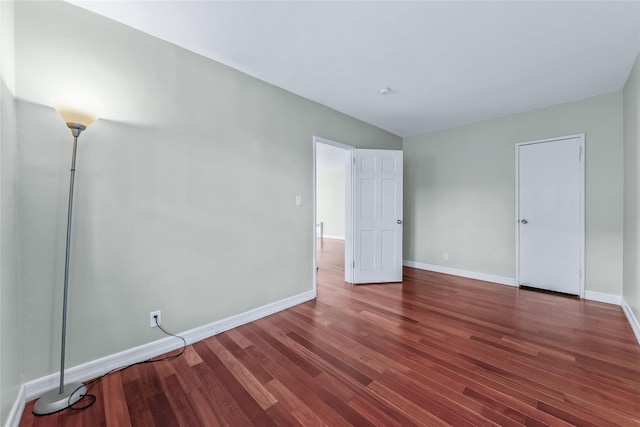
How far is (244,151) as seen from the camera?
255 cm

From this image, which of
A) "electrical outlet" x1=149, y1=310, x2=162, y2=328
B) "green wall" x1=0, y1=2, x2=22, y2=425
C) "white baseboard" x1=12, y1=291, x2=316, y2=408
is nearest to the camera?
"green wall" x1=0, y1=2, x2=22, y2=425

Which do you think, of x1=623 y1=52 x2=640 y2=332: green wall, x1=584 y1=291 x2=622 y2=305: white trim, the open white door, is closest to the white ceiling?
x1=623 y1=52 x2=640 y2=332: green wall

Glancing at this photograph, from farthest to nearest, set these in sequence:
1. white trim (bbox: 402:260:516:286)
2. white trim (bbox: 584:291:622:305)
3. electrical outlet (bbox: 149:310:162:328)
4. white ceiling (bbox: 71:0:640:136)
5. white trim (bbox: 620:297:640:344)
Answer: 1. white trim (bbox: 402:260:516:286)
2. white trim (bbox: 584:291:622:305)
3. white trim (bbox: 620:297:640:344)
4. electrical outlet (bbox: 149:310:162:328)
5. white ceiling (bbox: 71:0:640:136)

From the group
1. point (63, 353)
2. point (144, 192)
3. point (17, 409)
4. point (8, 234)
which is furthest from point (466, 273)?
point (8, 234)

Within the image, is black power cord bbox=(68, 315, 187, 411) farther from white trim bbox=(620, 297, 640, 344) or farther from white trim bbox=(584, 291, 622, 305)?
white trim bbox=(584, 291, 622, 305)

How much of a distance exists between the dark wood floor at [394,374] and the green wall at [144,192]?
411mm

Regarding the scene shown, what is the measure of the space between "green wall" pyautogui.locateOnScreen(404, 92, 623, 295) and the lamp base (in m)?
4.69

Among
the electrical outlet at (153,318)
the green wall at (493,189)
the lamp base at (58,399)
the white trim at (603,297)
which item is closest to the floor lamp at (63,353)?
the lamp base at (58,399)

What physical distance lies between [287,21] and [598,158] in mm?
3930

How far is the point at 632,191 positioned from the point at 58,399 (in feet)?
16.3

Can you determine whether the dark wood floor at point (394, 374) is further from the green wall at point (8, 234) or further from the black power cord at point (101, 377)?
the green wall at point (8, 234)

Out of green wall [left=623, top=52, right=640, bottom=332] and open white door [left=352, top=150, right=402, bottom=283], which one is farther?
open white door [left=352, top=150, right=402, bottom=283]

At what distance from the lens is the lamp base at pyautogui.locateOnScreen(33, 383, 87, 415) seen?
1445mm

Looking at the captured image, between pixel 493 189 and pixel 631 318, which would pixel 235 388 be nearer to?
pixel 631 318
